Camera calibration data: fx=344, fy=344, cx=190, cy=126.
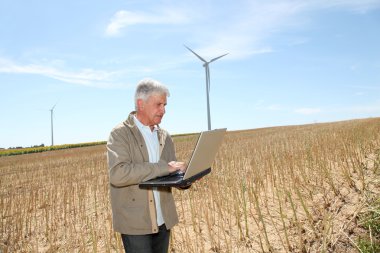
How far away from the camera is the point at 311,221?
4250 mm

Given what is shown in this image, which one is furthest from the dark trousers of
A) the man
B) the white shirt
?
the white shirt

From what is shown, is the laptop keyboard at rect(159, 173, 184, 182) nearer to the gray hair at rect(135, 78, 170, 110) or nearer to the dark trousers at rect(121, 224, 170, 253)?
the dark trousers at rect(121, 224, 170, 253)

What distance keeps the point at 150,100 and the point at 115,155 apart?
0.42 meters

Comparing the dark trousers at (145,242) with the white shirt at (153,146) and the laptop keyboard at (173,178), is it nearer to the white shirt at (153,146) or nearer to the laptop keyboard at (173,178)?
the white shirt at (153,146)

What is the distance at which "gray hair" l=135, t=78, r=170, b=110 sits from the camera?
2.25 meters

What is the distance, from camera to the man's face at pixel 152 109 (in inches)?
89.2

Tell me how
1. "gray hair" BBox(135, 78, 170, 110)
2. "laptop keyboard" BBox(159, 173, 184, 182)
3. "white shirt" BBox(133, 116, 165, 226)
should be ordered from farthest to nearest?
"white shirt" BBox(133, 116, 165, 226) < "gray hair" BBox(135, 78, 170, 110) < "laptop keyboard" BBox(159, 173, 184, 182)

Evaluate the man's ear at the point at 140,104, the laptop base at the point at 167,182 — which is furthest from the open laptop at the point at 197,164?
the man's ear at the point at 140,104

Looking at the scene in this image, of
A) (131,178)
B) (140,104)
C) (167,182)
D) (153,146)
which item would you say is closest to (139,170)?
(131,178)

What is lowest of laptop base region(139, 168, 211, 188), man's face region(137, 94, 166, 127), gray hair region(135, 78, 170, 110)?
laptop base region(139, 168, 211, 188)

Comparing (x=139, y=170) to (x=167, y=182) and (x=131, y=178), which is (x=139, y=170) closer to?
(x=131, y=178)

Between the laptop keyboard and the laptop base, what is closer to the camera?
the laptop base

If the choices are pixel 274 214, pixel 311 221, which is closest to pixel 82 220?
pixel 274 214

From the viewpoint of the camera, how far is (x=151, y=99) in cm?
226
